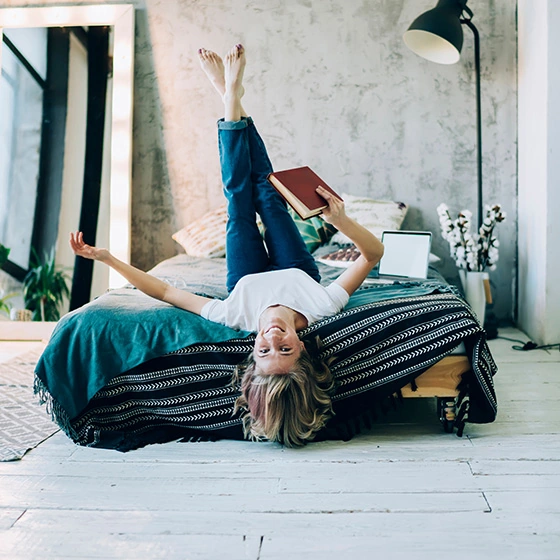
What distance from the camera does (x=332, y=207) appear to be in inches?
85.7

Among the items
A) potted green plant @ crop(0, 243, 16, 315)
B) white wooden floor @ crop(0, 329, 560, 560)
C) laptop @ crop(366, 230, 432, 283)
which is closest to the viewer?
white wooden floor @ crop(0, 329, 560, 560)

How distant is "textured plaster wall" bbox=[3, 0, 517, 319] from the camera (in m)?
4.37

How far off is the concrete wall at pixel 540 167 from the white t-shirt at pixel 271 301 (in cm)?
191

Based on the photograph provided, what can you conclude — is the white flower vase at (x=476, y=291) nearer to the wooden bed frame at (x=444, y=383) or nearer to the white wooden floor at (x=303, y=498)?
the white wooden floor at (x=303, y=498)

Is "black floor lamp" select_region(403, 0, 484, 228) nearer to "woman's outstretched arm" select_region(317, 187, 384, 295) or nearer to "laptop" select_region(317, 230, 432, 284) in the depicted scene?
"laptop" select_region(317, 230, 432, 284)

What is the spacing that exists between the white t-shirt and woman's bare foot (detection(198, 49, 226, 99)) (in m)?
0.83

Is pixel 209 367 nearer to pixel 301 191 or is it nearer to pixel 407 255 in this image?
pixel 301 191

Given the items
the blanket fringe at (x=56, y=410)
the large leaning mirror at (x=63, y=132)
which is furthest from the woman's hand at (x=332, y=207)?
the large leaning mirror at (x=63, y=132)

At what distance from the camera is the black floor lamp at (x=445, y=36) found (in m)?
3.84

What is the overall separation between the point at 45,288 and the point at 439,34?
2906 mm

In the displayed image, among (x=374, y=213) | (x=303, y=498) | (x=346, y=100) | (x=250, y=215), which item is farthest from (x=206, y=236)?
(x=303, y=498)

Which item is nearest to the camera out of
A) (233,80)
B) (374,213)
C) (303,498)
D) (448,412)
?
(303,498)

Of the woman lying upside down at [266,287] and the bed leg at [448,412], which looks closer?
the woman lying upside down at [266,287]

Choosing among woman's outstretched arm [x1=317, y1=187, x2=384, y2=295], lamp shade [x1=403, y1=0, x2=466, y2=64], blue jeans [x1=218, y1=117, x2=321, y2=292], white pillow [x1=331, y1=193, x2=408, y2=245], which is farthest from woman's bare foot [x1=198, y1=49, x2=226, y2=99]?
lamp shade [x1=403, y1=0, x2=466, y2=64]
